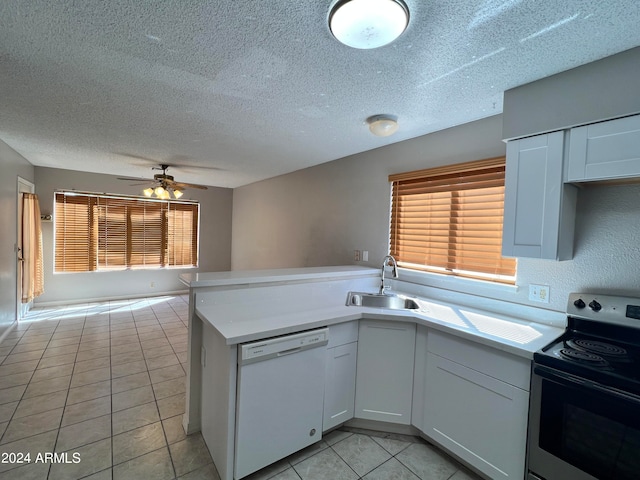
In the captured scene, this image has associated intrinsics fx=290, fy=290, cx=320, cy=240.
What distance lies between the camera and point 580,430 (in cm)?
130

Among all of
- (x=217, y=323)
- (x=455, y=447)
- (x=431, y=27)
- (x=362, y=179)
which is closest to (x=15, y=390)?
(x=217, y=323)

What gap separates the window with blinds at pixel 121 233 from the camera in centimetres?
514

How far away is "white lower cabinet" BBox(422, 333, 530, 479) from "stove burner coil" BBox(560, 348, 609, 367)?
0.20 metres

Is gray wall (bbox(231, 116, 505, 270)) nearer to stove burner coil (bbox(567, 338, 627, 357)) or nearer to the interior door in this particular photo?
stove burner coil (bbox(567, 338, 627, 357))

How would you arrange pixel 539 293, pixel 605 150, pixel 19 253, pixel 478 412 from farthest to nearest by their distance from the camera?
pixel 19 253 → pixel 539 293 → pixel 478 412 → pixel 605 150

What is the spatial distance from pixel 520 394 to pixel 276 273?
1692mm

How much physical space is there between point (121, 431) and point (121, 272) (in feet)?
14.2

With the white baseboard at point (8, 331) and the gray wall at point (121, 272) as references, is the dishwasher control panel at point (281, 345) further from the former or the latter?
the gray wall at point (121, 272)

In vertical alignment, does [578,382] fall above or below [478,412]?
above

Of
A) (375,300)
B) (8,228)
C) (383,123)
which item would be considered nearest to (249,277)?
(375,300)

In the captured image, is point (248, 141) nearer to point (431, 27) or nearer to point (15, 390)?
point (431, 27)

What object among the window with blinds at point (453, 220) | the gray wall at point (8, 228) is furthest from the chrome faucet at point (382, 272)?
the gray wall at point (8, 228)

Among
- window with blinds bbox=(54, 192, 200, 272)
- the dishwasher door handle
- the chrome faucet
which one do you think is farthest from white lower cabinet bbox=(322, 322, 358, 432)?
window with blinds bbox=(54, 192, 200, 272)

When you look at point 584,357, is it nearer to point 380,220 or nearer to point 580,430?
point 580,430
